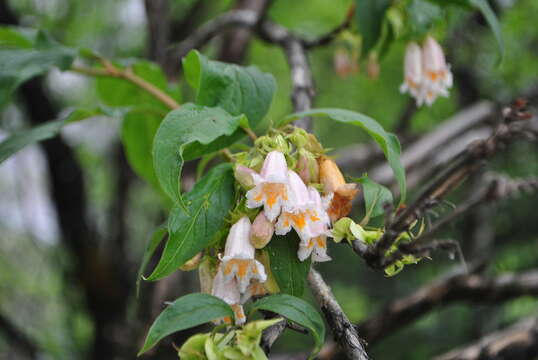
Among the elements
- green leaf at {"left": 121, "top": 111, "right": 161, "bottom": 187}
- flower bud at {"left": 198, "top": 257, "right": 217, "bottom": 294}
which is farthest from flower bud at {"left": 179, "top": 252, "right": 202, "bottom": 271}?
green leaf at {"left": 121, "top": 111, "right": 161, "bottom": 187}

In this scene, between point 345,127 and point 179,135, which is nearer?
point 179,135

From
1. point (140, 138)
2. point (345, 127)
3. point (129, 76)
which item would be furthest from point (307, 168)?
point (345, 127)

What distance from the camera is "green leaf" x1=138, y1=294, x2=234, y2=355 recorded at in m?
0.63

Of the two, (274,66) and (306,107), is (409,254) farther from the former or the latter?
(274,66)

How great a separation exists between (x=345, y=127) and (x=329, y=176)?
3.60m

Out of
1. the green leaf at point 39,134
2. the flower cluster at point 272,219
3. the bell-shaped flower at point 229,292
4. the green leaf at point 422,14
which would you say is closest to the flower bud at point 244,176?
the flower cluster at point 272,219

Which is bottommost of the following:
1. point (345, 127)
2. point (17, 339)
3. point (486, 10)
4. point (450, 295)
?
point (17, 339)

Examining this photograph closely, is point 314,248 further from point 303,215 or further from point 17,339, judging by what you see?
point 17,339

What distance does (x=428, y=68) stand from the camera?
1283 mm

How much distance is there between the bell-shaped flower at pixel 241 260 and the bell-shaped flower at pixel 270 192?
0.03 meters

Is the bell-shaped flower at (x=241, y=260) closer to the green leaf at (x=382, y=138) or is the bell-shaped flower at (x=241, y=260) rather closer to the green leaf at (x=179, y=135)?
the green leaf at (x=179, y=135)

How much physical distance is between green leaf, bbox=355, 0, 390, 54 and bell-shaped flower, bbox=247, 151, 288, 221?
580mm

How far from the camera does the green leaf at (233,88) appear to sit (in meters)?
0.86

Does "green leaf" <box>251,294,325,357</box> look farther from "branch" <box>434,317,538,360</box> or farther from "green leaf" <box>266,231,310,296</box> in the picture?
"branch" <box>434,317,538,360</box>
